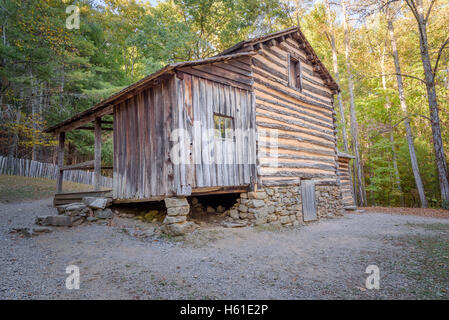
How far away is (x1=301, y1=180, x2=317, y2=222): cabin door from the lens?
10.5 metres

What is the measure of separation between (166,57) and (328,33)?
1348cm

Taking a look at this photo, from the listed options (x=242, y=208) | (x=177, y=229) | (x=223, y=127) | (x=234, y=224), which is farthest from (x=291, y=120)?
(x=177, y=229)

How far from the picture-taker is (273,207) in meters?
9.00

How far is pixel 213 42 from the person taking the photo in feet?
71.7

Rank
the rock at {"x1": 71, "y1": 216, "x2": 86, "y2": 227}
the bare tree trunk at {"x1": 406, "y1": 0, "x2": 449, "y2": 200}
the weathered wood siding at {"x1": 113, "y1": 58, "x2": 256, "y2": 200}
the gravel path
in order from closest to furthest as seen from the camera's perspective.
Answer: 1. the gravel path
2. the weathered wood siding at {"x1": 113, "y1": 58, "x2": 256, "y2": 200}
3. the rock at {"x1": 71, "y1": 216, "x2": 86, "y2": 227}
4. the bare tree trunk at {"x1": 406, "y1": 0, "x2": 449, "y2": 200}

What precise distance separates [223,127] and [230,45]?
50.8 feet

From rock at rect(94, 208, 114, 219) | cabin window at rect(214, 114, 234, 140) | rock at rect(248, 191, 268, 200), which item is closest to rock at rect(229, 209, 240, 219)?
rock at rect(248, 191, 268, 200)

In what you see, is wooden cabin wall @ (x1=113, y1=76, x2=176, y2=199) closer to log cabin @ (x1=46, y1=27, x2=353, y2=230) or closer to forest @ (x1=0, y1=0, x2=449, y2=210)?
log cabin @ (x1=46, y1=27, x2=353, y2=230)

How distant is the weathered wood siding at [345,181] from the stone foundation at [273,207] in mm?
4422

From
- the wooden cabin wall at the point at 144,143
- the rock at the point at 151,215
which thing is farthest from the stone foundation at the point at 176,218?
the rock at the point at 151,215

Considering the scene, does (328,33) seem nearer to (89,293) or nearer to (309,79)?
(309,79)

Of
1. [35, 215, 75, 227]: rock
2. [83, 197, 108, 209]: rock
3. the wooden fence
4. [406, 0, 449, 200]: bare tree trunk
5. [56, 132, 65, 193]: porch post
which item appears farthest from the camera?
the wooden fence

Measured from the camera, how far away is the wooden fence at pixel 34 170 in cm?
1672

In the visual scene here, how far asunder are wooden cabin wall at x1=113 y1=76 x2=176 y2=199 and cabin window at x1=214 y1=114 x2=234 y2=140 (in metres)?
1.57
